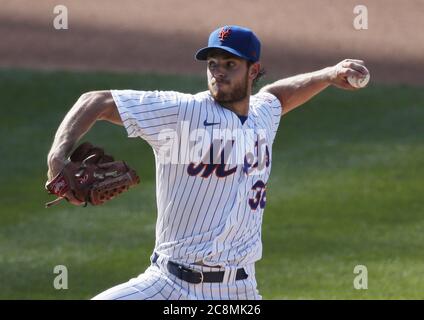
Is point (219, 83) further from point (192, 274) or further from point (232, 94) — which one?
point (192, 274)

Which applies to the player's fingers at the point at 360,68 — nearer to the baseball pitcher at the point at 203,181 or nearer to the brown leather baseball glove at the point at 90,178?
the baseball pitcher at the point at 203,181

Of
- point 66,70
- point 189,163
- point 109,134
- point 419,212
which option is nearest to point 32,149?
point 109,134

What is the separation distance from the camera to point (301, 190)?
1077 cm

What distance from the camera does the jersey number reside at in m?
5.34

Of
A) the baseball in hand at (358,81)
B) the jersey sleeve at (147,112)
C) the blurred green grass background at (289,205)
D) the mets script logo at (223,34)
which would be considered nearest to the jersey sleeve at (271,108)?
the baseball in hand at (358,81)

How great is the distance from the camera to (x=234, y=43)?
17.7 ft

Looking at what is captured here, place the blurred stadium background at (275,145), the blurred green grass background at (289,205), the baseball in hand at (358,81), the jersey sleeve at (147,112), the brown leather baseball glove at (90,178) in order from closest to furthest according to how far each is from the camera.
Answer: the brown leather baseball glove at (90,178) → the jersey sleeve at (147,112) → the baseball in hand at (358,81) → the blurred green grass background at (289,205) → the blurred stadium background at (275,145)

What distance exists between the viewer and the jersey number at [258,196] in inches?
210

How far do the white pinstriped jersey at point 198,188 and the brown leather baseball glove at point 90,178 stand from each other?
22cm

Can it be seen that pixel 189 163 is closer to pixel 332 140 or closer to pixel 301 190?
pixel 301 190

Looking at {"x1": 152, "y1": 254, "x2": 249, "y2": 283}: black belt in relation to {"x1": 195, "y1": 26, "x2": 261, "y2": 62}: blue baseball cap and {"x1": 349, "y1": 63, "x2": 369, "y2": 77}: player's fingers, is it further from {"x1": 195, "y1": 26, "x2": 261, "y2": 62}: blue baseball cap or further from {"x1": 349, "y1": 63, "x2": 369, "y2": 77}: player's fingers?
{"x1": 349, "y1": 63, "x2": 369, "y2": 77}: player's fingers

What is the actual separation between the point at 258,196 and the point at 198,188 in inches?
14.0

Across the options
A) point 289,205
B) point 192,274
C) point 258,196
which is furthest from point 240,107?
point 289,205
